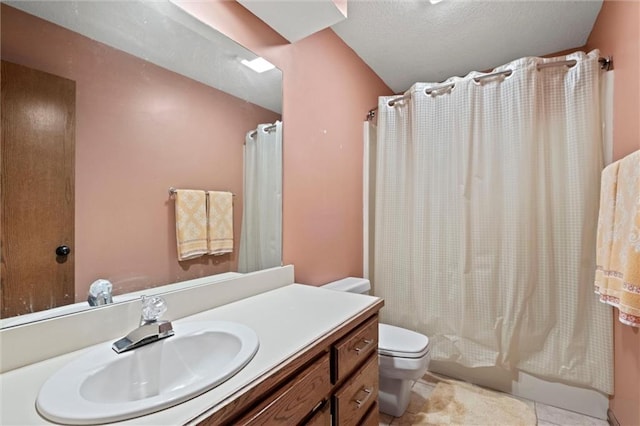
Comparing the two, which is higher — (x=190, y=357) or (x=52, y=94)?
(x=52, y=94)

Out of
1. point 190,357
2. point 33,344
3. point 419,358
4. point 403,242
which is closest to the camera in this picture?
point 33,344

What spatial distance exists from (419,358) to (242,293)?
998 millimetres

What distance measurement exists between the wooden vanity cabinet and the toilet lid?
0.36 m

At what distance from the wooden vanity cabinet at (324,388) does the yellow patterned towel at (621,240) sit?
903 millimetres

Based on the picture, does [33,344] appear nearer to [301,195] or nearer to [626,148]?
[301,195]

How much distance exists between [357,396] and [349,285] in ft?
2.98

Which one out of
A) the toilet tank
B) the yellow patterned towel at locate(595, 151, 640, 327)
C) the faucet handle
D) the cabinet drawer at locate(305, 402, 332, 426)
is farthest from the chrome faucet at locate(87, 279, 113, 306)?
the yellow patterned towel at locate(595, 151, 640, 327)

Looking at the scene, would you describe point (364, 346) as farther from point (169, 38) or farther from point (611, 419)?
point (611, 419)

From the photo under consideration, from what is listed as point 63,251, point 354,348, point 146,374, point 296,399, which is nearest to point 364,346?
point 354,348

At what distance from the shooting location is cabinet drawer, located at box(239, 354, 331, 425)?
0.69 metres

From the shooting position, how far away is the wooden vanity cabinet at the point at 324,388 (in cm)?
67

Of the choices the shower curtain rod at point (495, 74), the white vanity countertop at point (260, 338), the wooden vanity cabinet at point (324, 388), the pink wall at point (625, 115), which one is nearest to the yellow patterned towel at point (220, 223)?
the white vanity countertop at point (260, 338)

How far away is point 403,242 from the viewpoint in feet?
7.30

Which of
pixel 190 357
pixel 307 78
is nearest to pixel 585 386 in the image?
pixel 190 357
